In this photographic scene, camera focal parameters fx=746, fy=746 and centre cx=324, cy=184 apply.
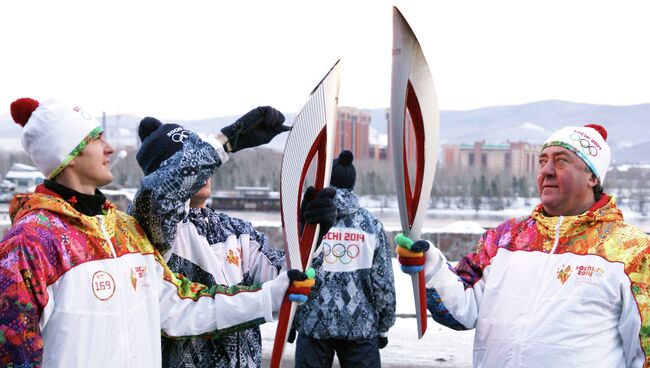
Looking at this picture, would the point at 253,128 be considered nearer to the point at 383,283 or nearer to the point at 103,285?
the point at 103,285

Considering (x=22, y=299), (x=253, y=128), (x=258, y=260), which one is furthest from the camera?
(x=258, y=260)

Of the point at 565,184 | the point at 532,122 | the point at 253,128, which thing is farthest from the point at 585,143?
the point at 532,122

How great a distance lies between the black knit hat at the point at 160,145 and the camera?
2004 mm

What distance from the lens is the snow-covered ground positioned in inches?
187

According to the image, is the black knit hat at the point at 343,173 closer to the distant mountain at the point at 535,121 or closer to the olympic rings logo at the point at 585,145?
the olympic rings logo at the point at 585,145

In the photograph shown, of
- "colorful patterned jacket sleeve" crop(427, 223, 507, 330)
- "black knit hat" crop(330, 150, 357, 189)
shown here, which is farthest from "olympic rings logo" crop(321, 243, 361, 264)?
"colorful patterned jacket sleeve" crop(427, 223, 507, 330)

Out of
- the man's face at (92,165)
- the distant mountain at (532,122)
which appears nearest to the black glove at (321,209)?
the man's face at (92,165)

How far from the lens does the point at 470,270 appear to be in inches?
92.7

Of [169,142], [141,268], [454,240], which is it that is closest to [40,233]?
[141,268]

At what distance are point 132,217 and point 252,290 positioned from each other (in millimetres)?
377

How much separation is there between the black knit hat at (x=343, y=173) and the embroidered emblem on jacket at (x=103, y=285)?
1920 millimetres

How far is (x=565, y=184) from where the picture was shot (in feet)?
7.22

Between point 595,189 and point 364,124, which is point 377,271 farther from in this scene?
point 364,124

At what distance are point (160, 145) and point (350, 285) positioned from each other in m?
1.57
